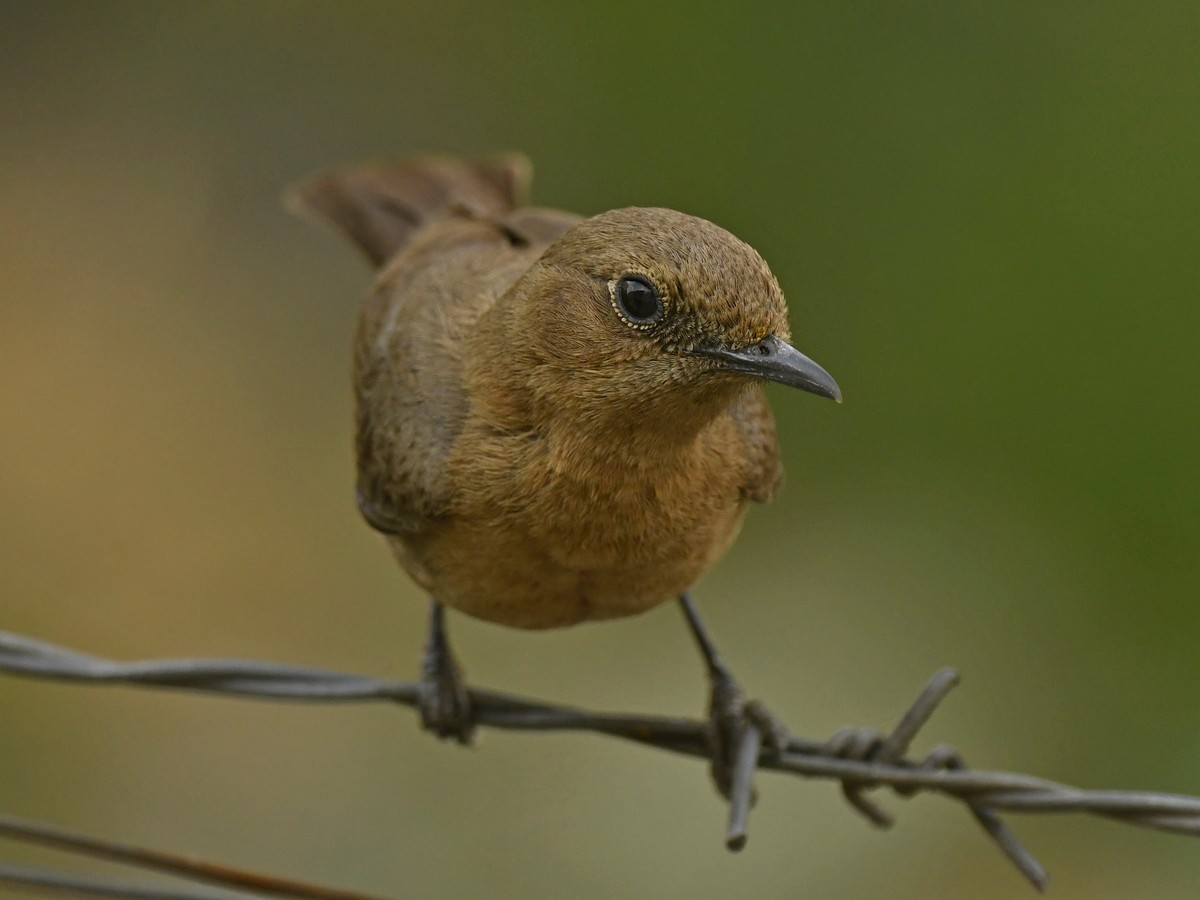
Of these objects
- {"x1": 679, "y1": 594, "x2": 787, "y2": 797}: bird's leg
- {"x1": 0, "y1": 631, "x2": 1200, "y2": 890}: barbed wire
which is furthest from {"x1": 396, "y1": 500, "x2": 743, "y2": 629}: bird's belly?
{"x1": 679, "y1": 594, "x2": 787, "y2": 797}: bird's leg

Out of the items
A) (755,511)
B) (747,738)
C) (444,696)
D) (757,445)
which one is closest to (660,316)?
(757,445)

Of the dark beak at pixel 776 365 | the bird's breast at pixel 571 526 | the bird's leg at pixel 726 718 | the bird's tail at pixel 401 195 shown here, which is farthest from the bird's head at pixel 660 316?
the bird's tail at pixel 401 195

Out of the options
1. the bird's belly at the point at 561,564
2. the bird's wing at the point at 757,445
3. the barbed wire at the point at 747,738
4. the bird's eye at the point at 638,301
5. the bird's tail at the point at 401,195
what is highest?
the bird's tail at the point at 401,195

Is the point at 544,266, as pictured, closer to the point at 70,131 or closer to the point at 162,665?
the point at 162,665

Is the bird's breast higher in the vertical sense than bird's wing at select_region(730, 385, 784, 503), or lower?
lower

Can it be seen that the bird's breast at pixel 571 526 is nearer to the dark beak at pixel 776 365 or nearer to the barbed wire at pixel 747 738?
the barbed wire at pixel 747 738

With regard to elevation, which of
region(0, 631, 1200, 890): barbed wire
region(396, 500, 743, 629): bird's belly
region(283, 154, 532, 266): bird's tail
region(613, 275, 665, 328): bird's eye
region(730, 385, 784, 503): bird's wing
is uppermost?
region(283, 154, 532, 266): bird's tail

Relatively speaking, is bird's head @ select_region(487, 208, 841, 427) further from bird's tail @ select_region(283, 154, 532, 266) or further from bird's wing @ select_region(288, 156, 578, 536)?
bird's tail @ select_region(283, 154, 532, 266)
